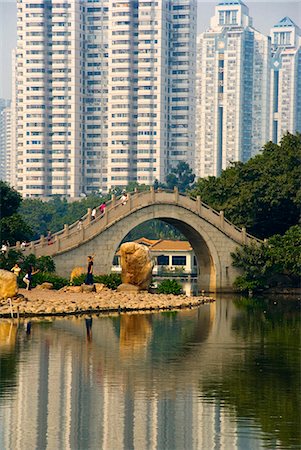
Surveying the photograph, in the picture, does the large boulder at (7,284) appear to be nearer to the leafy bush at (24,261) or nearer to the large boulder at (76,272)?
the leafy bush at (24,261)

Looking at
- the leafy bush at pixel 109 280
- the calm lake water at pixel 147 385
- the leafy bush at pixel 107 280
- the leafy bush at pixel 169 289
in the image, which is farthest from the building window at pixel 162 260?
the calm lake water at pixel 147 385

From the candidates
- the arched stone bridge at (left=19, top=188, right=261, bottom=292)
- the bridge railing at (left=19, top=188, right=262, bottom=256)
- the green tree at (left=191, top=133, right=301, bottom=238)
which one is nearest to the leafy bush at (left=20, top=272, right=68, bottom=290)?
→ the bridge railing at (left=19, top=188, right=262, bottom=256)

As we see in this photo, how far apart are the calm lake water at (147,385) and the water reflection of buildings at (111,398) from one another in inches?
0.9

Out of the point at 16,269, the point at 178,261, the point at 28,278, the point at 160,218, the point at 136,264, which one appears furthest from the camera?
the point at 178,261

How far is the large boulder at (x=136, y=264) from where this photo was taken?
51.8m

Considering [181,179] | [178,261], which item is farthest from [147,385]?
[181,179]

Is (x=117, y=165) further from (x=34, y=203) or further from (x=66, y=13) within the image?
(x=34, y=203)

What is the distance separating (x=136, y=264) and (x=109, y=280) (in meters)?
1.83

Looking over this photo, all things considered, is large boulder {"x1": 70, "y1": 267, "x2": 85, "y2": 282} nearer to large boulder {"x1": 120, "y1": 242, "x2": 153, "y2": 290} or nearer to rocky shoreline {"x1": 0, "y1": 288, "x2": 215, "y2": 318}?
large boulder {"x1": 120, "y1": 242, "x2": 153, "y2": 290}

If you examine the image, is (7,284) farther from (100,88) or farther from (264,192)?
(100,88)

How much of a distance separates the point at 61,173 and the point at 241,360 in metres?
144

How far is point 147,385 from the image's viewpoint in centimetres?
2611

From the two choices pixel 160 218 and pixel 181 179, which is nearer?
pixel 160 218

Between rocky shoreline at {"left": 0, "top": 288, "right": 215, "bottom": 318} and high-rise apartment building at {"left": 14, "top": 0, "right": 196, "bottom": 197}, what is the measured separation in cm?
11990
